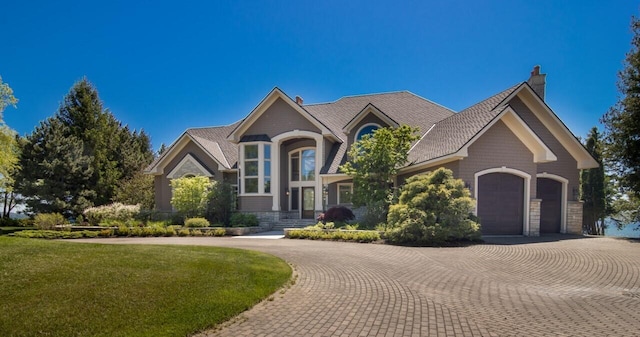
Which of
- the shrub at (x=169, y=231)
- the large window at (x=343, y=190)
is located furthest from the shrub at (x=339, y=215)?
the shrub at (x=169, y=231)

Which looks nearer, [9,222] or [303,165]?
[303,165]

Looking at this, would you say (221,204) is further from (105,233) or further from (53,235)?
(53,235)

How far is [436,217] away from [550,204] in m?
9.27

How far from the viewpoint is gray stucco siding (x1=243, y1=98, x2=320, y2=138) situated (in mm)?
20406

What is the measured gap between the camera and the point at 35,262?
5723 millimetres

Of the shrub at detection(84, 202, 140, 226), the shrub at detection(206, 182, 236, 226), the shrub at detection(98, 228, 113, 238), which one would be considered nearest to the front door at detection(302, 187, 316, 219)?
the shrub at detection(206, 182, 236, 226)

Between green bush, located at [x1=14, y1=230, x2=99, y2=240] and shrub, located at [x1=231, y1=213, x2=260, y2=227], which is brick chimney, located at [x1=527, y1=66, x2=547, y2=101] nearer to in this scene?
shrub, located at [x1=231, y1=213, x2=260, y2=227]

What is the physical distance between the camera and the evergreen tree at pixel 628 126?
14.9 meters

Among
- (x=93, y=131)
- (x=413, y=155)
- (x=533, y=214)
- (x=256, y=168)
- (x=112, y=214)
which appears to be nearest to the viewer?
(x=533, y=214)

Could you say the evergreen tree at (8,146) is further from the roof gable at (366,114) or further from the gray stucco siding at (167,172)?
the roof gable at (366,114)

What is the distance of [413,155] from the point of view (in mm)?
17500

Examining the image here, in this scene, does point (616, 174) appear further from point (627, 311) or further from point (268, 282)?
point (268, 282)

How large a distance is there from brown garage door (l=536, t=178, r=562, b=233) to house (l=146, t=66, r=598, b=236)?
0.17ft

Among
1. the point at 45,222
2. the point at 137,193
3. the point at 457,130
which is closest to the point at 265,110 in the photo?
the point at 457,130
